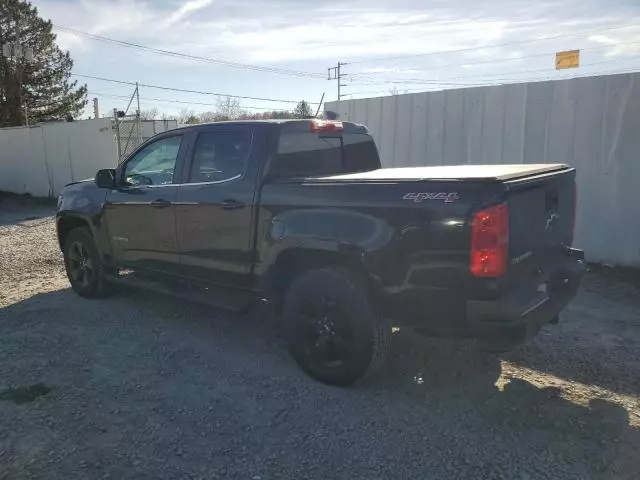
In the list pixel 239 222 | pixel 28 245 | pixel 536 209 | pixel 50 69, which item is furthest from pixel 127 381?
pixel 50 69

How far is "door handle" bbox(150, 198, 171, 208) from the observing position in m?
4.90

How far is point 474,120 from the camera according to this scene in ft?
25.6

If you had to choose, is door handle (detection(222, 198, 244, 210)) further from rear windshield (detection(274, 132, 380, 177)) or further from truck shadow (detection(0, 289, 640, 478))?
truck shadow (detection(0, 289, 640, 478))

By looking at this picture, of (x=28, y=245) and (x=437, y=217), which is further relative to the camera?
(x=28, y=245)

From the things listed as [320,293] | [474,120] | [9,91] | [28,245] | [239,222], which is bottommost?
[28,245]

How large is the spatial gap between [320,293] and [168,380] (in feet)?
4.38

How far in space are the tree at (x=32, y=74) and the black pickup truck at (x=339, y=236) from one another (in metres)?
26.2

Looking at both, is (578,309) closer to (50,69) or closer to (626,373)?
(626,373)

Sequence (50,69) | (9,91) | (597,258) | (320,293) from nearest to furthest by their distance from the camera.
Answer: (320,293), (597,258), (9,91), (50,69)

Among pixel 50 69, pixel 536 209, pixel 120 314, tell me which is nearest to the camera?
pixel 536 209

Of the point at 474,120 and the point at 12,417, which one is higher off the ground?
the point at 474,120

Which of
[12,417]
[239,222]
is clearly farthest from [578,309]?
[12,417]

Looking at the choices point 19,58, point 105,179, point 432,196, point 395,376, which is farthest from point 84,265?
point 19,58

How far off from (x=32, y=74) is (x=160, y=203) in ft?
100
